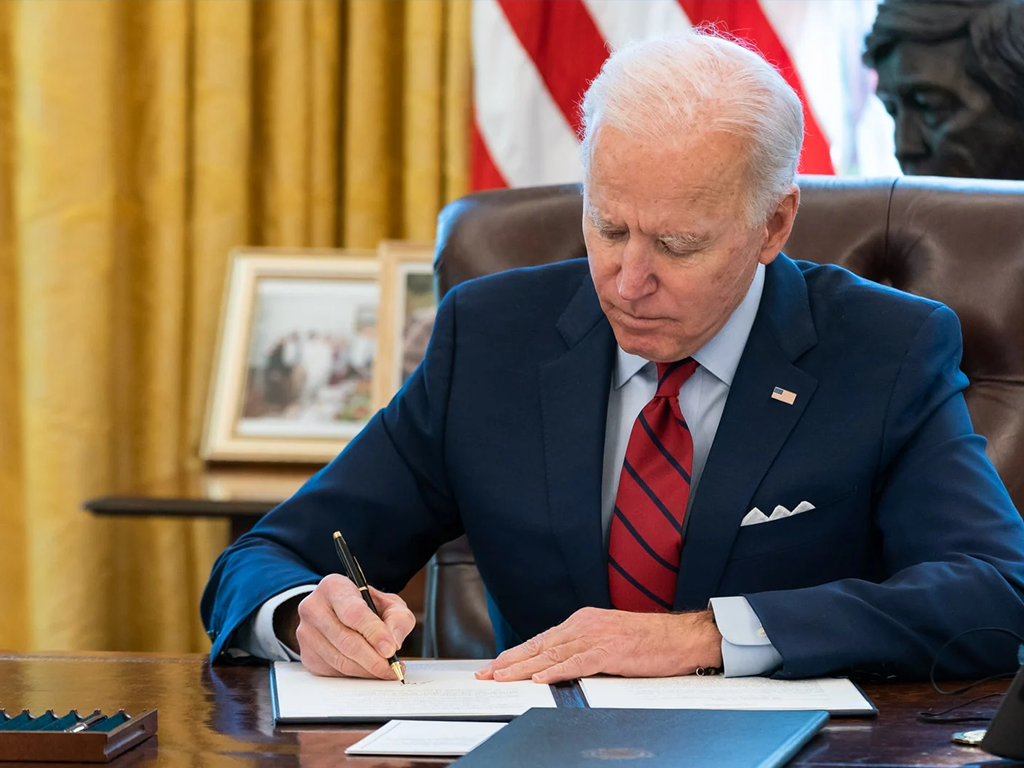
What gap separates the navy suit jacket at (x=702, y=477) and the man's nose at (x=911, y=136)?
74 centimetres

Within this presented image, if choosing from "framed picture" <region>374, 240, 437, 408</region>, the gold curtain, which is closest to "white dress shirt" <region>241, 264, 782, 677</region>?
"framed picture" <region>374, 240, 437, 408</region>

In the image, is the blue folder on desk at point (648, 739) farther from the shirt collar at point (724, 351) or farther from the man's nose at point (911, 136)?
the man's nose at point (911, 136)

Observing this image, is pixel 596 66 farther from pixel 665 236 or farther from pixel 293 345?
pixel 665 236

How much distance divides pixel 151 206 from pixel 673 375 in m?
1.90

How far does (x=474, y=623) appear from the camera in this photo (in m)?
2.24

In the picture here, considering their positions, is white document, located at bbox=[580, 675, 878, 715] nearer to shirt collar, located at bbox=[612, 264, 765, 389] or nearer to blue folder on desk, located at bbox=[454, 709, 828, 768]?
blue folder on desk, located at bbox=[454, 709, 828, 768]

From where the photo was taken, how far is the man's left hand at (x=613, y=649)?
1.37 meters

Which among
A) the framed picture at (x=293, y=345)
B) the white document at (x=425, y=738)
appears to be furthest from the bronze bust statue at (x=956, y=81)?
the white document at (x=425, y=738)

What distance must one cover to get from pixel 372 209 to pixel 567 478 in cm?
164

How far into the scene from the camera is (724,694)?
4.32 ft

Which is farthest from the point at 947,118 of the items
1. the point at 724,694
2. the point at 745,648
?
the point at 724,694

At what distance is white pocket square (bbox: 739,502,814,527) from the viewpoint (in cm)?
170

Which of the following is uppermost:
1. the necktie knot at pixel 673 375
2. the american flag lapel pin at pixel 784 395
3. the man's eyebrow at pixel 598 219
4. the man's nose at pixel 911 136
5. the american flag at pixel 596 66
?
the american flag at pixel 596 66

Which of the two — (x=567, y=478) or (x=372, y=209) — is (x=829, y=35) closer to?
(x=372, y=209)
